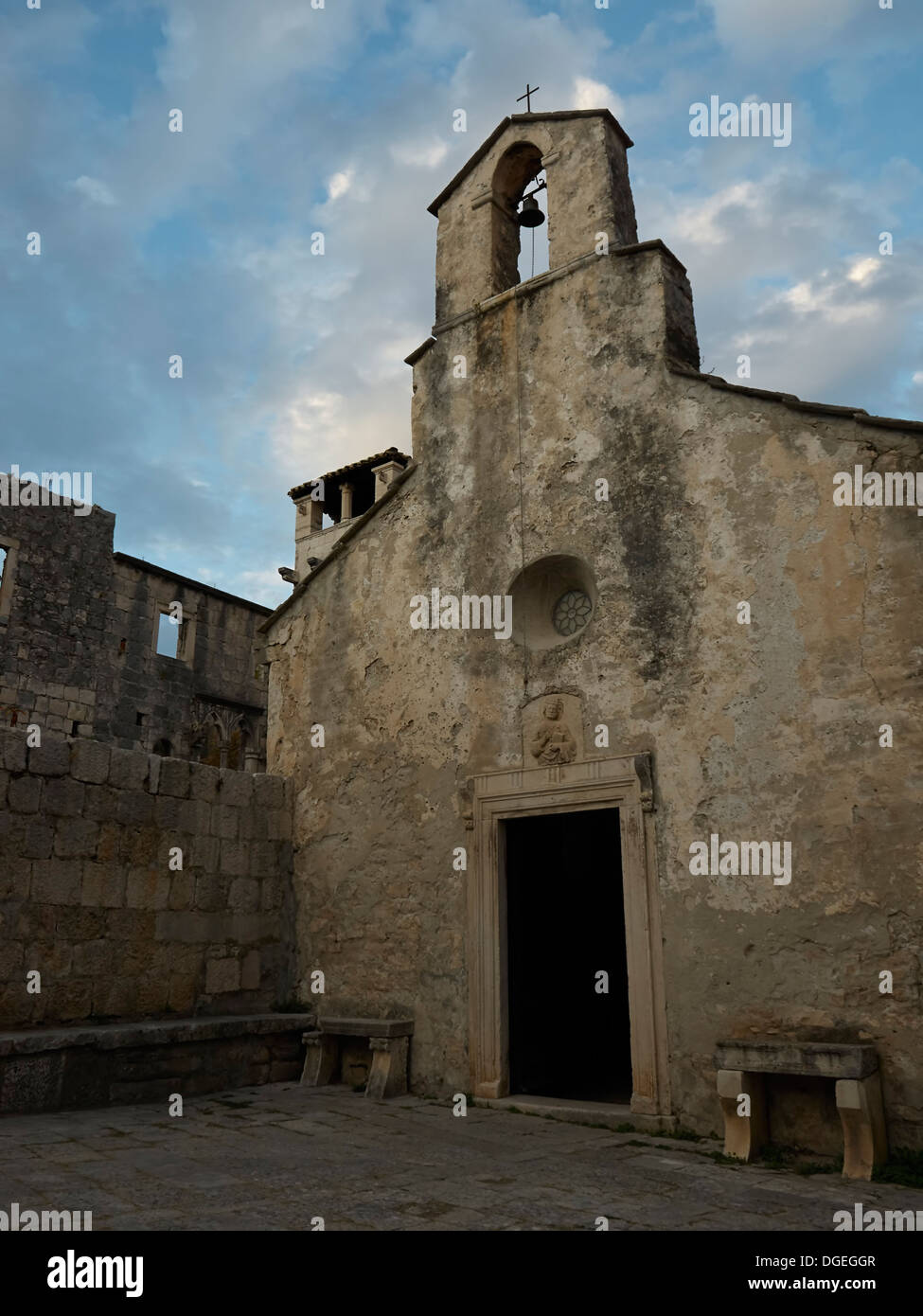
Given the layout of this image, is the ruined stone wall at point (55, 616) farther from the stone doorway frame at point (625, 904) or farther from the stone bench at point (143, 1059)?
the stone doorway frame at point (625, 904)

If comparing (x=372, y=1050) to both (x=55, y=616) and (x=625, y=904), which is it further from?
(x=55, y=616)

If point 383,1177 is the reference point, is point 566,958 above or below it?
above

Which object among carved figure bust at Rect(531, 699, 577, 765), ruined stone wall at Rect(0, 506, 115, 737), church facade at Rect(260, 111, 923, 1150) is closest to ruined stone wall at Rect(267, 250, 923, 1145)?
church facade at Rect(260, 111, 923, 1150)

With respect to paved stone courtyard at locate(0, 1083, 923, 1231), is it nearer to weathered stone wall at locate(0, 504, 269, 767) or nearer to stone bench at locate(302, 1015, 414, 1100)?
stone bench at locate(302, 1015, 414, 1100)

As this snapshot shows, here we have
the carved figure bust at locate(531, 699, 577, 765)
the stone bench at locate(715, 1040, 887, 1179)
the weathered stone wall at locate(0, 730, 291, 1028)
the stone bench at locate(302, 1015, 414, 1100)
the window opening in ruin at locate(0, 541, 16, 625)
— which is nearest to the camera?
the stone bench at locate(715, 1040, 887, 1179)

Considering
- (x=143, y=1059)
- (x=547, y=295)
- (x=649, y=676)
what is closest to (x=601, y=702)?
(x=649, y=676)

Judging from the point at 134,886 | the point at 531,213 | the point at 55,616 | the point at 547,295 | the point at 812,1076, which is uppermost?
the point at 531,213

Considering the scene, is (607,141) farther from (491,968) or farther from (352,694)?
(491,968)

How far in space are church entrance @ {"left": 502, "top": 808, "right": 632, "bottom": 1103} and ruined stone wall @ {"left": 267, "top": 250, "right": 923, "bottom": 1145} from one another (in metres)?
0.62

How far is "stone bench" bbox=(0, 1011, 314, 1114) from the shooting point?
20.4ft

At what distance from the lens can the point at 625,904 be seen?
6668 mm

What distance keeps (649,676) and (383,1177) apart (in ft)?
12.3

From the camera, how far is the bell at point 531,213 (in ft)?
30.6

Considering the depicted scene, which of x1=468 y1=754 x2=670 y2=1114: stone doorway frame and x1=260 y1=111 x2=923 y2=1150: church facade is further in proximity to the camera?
x1=468 y1=754 x2=670 y2=1114: stone doorway frame
